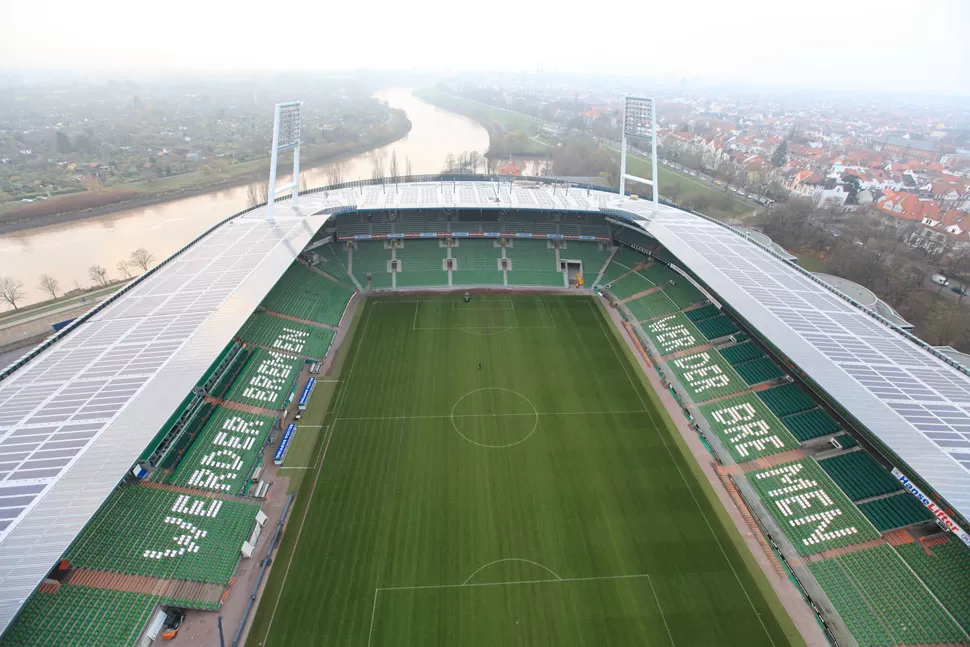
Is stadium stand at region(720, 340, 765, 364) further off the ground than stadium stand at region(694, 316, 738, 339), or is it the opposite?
stadium stand at region(694, 316, 738, 339)

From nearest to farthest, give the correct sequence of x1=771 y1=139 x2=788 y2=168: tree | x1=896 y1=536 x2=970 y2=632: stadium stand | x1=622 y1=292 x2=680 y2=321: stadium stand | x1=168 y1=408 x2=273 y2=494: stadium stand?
x1=896 y1=536 x2=970 y2=632: stadium stand, x1=168 y1=408 x2=273 y2=494: stadium stand, x1=622 y1=292 x2=680 y2=321: stadium stand, x1=771 y1=139 x2=788 y2=168: tree

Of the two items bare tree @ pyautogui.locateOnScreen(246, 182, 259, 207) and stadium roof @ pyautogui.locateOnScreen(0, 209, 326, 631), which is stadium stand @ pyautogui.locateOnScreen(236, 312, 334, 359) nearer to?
stadium roof @ pyautogui.locateOnScreen(0, 209, 326, 631)

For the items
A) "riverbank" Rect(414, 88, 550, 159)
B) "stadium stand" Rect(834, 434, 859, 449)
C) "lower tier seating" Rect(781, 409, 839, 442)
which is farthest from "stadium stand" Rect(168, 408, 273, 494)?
"riverbank" Rect(414, 88, 550, 159)

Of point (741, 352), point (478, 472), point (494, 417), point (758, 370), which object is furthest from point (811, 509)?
Result: point (494, 417)

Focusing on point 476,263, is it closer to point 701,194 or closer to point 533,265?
point 533,265

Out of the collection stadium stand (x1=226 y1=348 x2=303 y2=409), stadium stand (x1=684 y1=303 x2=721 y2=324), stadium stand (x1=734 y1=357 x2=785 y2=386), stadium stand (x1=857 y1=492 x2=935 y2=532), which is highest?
stadium stand (x1=684 y1=303 x2=721 y2=324)

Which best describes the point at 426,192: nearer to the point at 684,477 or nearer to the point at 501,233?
the point at 501,233

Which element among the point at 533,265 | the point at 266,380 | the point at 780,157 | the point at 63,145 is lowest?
the point at 266,380
